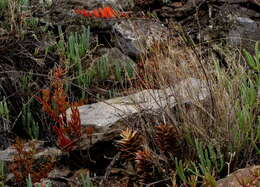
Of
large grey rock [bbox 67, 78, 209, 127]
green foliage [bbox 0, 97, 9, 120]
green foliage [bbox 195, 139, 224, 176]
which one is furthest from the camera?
green foliage [bbox 0, 97, 9, 120]

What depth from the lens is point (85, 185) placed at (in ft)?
8.09

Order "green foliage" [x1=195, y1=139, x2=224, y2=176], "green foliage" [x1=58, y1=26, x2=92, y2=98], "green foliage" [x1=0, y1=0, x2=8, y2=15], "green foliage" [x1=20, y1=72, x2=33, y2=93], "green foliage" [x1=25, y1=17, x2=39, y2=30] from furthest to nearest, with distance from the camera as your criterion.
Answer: "green foliage" [x1=0, y1=0, x2=8, y2=15]
"green foliage" [x1=25, y1=17, x2=39, y2=30]
"green foliage" [x1=58, y1=26, x2=92, y2=98]
"green foliage" [x1=20, y1=72, x2=33, y2=93]
"green foliage" [x1=195, y1=139, x2=224, y2=176]

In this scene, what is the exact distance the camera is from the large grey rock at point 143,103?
280cm

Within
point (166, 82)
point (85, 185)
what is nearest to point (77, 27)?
point (166, 82)

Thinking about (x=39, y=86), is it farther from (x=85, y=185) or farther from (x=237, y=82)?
(x=237, y=82)

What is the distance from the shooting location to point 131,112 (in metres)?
3.04

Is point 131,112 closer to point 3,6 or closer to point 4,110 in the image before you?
point 4,110

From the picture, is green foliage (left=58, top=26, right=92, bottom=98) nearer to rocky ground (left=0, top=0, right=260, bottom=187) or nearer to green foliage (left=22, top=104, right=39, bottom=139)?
rocky ground (left=0, top=0, right=260, bottom=187)

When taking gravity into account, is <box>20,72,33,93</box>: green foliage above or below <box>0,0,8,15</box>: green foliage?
below

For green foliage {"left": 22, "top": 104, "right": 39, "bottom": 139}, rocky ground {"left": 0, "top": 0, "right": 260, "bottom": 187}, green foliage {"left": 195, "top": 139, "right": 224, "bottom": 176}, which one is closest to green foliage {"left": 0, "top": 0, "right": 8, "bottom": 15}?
rocky ground {"left": 0, "top": 0, "right": 260, "bottom": 187}

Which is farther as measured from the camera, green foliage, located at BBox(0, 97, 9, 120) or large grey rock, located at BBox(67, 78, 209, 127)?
green foliage, located at BBox(0, 97, 9, 120)

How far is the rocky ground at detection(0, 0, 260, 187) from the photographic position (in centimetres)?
256

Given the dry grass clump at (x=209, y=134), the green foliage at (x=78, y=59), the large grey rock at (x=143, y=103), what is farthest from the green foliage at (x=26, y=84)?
the dry grass clump at (x=209, y=134)

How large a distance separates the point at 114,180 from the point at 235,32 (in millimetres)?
2696
